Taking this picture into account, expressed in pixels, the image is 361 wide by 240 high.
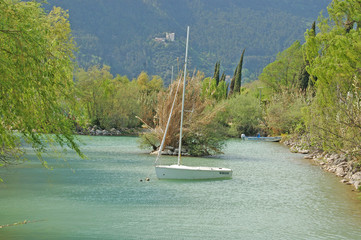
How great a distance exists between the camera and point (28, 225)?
40.3ft

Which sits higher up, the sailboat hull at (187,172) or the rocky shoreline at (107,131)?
the rocky shoreline at (107,131)

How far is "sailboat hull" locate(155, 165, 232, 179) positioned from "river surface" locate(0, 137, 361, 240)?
39 centimetres

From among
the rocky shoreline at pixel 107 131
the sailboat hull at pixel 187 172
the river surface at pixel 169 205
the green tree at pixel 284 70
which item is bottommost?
the river surface at pixel 169 205

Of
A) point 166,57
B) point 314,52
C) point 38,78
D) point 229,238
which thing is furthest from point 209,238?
point 166,57

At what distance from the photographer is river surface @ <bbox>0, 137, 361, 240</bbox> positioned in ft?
40.2

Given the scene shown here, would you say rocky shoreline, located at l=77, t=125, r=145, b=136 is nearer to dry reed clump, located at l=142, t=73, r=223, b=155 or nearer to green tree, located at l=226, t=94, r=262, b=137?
green tree, located at l=226, t=94, r=262, b=137

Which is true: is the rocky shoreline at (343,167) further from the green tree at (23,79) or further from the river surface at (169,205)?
the green tree at (23,79)

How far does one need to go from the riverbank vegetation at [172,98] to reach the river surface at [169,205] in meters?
1.76

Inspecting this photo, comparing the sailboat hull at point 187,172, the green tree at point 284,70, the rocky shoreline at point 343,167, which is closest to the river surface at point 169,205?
the sailboat hull at point 187,172

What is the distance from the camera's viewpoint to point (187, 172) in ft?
67.1

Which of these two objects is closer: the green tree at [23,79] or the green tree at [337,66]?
the green tree at [23,79]

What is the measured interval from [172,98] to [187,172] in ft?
31.9

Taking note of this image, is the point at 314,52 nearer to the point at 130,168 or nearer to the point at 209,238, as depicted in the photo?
the point at 130,168

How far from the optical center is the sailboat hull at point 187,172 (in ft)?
66.0
